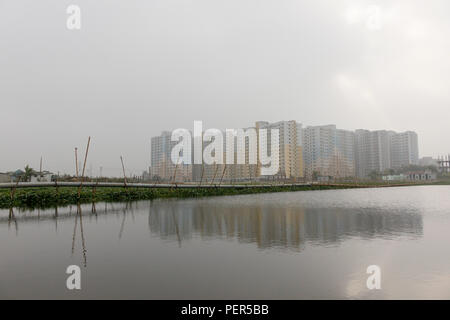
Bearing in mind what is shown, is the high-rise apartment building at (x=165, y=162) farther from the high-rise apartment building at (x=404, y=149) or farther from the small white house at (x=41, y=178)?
the high-rise apartment building at (x=404, y=149)

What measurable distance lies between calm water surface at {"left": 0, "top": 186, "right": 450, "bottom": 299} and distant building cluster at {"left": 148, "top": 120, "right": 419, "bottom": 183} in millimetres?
75344

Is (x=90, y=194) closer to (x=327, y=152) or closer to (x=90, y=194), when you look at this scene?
(x=90, y=194)

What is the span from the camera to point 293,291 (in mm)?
6500

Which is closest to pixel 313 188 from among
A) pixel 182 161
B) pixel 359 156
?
pixel 182 161

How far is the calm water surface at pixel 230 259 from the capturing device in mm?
6672

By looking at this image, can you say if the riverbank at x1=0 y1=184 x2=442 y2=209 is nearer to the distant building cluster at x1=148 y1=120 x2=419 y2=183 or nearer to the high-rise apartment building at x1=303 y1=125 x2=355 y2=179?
the distant building cluster at x1=148 y1=120 x2=419 y2=183

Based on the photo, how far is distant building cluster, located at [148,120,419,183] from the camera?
103m

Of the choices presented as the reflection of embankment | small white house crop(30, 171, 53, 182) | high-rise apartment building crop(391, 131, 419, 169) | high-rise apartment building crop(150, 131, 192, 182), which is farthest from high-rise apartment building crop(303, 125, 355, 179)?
the reflection of embankment

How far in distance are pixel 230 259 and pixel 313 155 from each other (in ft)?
385

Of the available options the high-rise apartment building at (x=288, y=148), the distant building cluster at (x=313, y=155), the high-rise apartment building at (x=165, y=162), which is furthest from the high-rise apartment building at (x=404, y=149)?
→ the high-rise apartment building at (x=165, y=162)

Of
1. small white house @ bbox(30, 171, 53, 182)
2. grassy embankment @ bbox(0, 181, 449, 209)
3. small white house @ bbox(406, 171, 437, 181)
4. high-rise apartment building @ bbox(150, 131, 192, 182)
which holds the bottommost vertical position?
grassy embankment @ bbox(0, 181, 449, 209)

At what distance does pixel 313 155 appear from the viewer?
394 feet

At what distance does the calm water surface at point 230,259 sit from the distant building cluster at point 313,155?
7534 cm

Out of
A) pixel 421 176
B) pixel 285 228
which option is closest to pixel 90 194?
pixel 285 228
